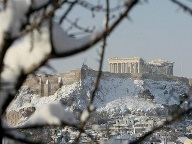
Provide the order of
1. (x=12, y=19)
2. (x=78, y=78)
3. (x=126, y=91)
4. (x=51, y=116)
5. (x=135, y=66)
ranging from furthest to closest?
(x=135, y=66) < (x=126, y=91) < (x=78, y=78) < (x=51, y=116) < (x=12, y=19)

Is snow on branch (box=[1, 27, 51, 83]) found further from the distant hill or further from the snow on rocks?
the distant hill

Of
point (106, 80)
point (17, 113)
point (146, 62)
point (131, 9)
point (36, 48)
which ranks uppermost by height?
point (146, 62)

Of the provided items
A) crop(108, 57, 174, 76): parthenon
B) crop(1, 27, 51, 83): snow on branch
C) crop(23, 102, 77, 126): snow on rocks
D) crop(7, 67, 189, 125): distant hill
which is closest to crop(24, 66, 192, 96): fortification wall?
crop(7, 67, 189, 125): distant hill

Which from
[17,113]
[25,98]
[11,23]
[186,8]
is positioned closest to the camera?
[11,23]

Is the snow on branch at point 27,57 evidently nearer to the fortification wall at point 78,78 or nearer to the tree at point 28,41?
the tree at point 28,41

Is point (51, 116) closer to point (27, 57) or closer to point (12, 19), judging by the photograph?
point (27, 57)

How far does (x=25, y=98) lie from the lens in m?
71.8

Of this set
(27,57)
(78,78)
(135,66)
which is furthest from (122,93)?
(27,57)

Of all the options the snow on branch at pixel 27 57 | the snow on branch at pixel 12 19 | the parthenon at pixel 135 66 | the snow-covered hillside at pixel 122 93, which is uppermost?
the parthenon at pixel 135 66

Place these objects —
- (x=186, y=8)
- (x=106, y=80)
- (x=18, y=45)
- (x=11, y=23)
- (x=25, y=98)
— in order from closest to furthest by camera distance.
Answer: (x=11, y=23) < (x=18, y=45) < (x=186, y=8) < (x=25, y=98) < (x=106, y=80)

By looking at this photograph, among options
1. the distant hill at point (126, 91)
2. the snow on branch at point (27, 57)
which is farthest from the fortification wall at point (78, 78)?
the snow on branch at point (27, 57)

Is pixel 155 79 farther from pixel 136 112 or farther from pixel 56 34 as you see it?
pixel 56 34

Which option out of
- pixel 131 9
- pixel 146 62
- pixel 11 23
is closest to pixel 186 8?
pixel 131 9

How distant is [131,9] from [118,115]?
72.7 m
